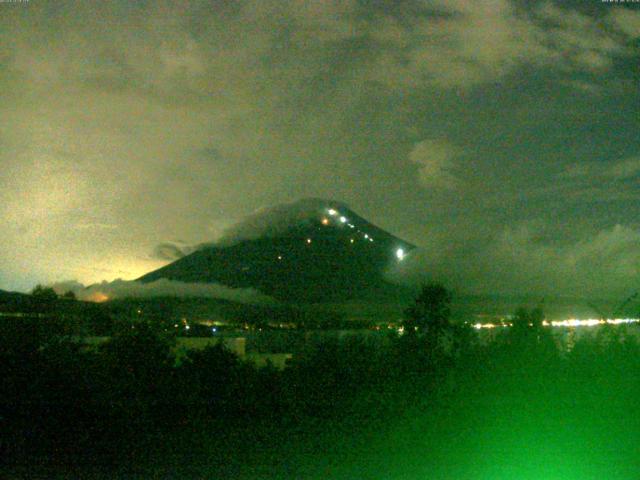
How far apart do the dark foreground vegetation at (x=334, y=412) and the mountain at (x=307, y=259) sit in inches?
1114

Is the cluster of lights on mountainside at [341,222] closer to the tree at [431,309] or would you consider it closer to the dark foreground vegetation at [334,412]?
the tree at [431,309]

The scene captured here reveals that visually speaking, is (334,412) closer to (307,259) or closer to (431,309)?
(431,309)

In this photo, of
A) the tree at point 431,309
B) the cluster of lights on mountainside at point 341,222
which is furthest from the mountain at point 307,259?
the tree at point 431,309

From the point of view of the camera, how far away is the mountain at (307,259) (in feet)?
138

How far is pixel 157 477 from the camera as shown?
8.20m

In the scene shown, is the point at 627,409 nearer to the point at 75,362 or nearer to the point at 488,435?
the point at 488,435

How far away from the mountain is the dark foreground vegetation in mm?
28288

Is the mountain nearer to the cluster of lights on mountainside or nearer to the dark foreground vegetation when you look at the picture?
the cluster of lights on mountainside

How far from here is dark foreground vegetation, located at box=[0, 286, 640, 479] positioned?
8.83m

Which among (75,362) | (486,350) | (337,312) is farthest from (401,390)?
(337,312)

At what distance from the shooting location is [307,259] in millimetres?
47219

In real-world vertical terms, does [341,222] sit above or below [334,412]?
above

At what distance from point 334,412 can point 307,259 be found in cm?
3712

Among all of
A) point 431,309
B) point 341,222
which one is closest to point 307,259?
point 341,222
